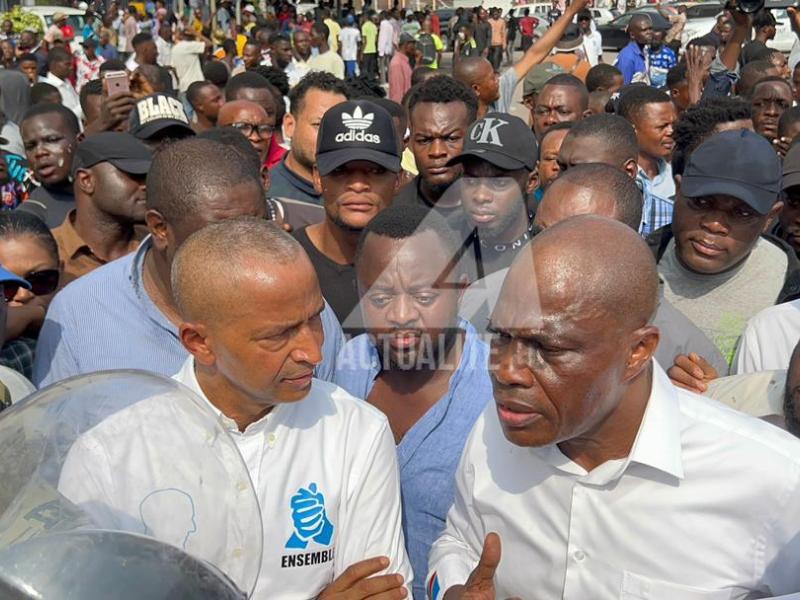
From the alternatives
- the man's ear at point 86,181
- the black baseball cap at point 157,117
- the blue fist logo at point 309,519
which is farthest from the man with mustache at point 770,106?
the blue fist logo at point 309,519

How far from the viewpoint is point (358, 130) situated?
433 centimetres

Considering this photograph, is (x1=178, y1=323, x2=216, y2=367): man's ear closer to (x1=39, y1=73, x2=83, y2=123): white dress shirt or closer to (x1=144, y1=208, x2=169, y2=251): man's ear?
(x1=144, y1=208, x2=169, y2=251): man's ear

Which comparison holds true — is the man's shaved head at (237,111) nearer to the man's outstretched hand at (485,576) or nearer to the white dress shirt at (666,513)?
the white dress shirt at (666,513)

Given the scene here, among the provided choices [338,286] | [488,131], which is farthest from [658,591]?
[488,131]

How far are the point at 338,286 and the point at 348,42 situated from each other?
1695 centimetres

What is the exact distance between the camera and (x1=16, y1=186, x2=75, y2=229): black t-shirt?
5.62m

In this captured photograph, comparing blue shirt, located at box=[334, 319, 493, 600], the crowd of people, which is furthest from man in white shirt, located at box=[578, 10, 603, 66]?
blue shirt, located at box=[334, 319, 493, 600]

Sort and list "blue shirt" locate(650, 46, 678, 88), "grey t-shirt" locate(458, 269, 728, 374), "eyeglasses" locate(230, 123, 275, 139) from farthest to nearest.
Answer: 1. "blue shirt" locate(650, 46, 678, 88)
2. "eyeglasses" locate(230, 123, 275, 139)
3. "grey t-shirt" locate(458, 269, 728, 374)

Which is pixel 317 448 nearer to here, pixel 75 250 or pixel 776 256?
pixel 776 256

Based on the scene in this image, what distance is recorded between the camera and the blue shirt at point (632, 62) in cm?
1084

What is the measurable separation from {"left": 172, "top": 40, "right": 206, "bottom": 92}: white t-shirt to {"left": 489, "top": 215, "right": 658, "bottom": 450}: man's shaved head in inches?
459

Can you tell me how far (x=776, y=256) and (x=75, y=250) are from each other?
3.21 metres

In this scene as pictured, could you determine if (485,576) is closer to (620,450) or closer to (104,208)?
(620,450)

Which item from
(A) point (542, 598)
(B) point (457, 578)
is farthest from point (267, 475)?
(A) point (542, 598)
